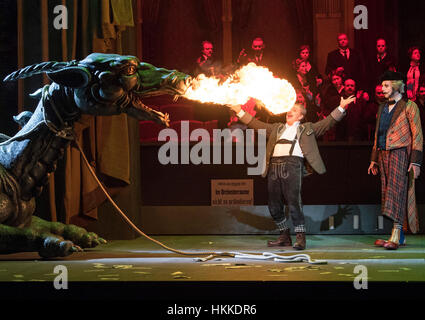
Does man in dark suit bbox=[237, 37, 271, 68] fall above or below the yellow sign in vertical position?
above

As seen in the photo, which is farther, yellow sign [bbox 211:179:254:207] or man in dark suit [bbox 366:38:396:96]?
man in dark suit [bbox 366:38:396:96]

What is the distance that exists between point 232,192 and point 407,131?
241cm

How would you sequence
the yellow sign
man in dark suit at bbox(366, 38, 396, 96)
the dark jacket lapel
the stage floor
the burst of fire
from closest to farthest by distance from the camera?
the stage floor, the burst of fire, the dark jacket lapel, the yellow sign, man in dark suit at bbox(366, 38, 396, 96)

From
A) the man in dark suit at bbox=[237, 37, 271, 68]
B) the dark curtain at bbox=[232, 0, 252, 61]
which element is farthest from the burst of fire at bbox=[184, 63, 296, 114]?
the dark curtain at bbox=[232, 0, 252, 61]

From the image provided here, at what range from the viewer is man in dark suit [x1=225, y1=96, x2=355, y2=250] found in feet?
19.7

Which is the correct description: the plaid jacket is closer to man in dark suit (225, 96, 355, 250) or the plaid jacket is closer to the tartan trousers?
the tartan trousers

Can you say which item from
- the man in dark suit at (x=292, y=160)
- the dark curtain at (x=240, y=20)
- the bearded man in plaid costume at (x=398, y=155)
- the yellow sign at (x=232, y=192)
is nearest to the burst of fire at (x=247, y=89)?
the man in dark suit at (x=292, y=160)

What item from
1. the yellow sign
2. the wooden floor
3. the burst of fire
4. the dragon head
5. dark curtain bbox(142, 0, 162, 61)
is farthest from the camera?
dark curtain bbox(142, 0, 162, 61)

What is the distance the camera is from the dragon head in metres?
4.42

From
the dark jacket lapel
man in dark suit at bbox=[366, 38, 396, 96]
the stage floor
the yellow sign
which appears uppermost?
man in dark suit at bbox=[366, 38, 396, 96]

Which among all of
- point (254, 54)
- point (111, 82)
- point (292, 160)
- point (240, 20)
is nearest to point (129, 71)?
point (111, 82)

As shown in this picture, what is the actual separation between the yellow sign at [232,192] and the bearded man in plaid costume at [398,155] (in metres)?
1.94

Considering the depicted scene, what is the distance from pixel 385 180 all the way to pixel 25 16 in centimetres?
371

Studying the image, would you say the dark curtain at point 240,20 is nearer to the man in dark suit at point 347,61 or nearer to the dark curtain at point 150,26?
the dark curtain at point 150,26
